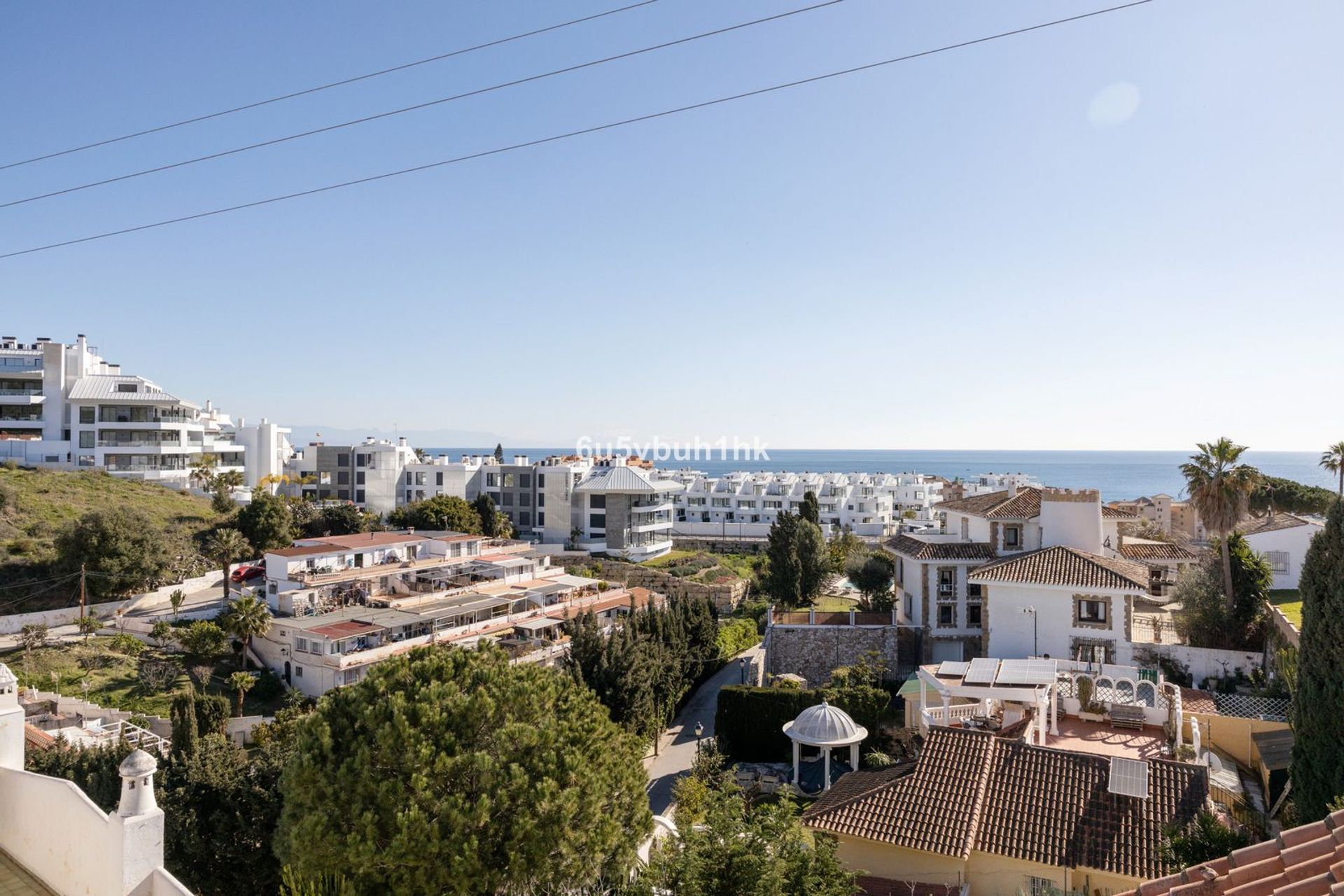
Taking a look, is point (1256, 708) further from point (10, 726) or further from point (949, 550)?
point (10, 726)

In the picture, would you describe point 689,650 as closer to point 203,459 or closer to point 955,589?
point 955,589

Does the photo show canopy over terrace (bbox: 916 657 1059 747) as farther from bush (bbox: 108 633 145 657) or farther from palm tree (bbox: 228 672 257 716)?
bush (bbox: 108 633 145 657)

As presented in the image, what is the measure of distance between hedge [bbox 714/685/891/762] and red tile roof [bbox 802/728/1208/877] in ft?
38.6

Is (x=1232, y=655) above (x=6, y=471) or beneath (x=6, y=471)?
beneath

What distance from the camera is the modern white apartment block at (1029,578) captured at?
2625 centimetres

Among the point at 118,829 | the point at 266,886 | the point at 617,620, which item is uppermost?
the point at 118,829

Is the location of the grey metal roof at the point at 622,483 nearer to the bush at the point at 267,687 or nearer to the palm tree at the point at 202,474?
the palm tree at the point at 202,474

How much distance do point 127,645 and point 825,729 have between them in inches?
1125

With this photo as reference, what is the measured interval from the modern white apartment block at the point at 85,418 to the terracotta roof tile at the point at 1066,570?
56.6 metres

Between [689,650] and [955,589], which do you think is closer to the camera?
[955,589]

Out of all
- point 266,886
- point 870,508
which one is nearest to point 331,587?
point 266,886

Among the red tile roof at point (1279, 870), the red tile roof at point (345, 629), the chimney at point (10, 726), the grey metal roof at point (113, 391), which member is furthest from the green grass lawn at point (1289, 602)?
the grey metal roof at point (113, 391)

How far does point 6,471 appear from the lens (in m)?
49.4

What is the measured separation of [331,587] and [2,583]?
14.8m
